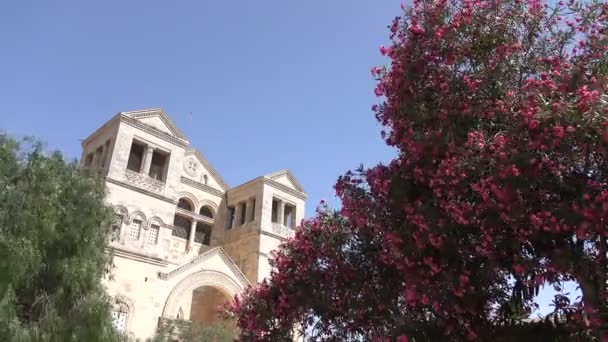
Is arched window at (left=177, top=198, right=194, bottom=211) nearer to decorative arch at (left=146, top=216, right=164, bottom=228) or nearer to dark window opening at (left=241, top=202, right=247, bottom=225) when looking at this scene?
dark window opening at (left=241, top=202, right=247, bottom=225)

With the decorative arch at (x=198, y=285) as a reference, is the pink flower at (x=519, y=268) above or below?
below

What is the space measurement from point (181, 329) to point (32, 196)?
11.7 meters

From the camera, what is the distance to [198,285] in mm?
24375

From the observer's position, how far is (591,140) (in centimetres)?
596

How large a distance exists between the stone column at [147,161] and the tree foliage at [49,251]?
9.17 m

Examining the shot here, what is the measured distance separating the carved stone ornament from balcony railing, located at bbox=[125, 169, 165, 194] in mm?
7063

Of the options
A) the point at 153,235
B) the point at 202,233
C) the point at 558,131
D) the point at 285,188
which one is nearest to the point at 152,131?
the point at 153,235

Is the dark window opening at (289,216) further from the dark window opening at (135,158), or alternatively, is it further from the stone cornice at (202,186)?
the dark window opening at (135,158)

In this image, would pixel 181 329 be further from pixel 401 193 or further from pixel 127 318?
pixel 401 193

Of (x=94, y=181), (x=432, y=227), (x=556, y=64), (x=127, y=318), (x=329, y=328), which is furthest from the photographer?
(x=127, y=318)

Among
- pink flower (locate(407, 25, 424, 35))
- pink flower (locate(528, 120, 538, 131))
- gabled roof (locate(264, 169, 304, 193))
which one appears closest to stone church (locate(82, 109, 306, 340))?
gabled roof (locate(264, 169, 304, 193))

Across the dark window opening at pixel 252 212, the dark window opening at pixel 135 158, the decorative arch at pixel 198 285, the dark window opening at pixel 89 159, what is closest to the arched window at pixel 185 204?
the dark window opening at pixel 252 212

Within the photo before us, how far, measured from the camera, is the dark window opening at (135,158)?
25.9 metres

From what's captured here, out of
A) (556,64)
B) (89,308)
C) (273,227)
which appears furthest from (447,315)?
(273,227)
